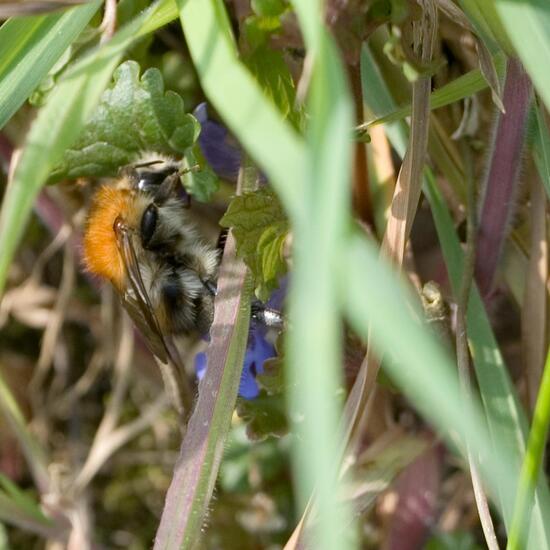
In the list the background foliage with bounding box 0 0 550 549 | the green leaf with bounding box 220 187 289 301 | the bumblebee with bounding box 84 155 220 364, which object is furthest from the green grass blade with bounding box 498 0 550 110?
the bumblebee with bounding box 84 155 220 364

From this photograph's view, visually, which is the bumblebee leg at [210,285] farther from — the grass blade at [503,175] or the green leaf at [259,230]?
the grass blade at [503,175]

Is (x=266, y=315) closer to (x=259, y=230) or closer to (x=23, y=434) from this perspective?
(x=259, y=230)

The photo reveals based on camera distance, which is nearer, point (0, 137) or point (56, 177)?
point (56, 177)

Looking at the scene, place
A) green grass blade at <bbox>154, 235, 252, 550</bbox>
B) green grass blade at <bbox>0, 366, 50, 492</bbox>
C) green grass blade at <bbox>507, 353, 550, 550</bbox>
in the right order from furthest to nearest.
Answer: green grass blade at <bbox>0, 366, 50, 492</bbox> → green grass blade at <bbox>154, 235, 252, 550</bbox> → green grass blade at <bbox>507, 353, 550, 550</bbox>

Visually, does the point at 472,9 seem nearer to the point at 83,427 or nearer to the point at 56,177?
the point at 56,177

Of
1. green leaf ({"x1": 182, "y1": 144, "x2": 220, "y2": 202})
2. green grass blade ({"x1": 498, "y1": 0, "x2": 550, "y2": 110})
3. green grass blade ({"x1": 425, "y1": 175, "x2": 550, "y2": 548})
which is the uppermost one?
green grass blade ({"x1": 498, "y1": 0, "x2": 550, "y2": 110})

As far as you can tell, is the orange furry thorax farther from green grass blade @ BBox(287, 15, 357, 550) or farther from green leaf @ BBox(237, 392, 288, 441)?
green grass blade @ BBox(287, 15, 357, 550)

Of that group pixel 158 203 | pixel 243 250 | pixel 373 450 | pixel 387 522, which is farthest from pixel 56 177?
pixel 387 522

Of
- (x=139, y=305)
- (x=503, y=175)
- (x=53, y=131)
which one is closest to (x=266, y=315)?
(x=139, y=305)
